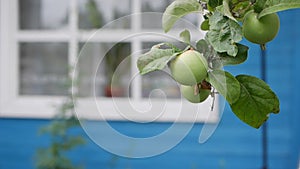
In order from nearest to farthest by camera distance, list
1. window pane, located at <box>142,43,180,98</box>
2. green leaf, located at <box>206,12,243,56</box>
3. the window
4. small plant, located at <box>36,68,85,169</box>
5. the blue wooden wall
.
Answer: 1. green leaf, located at <box>206,12,243,56</box>
2. window pane, located at <box>142,43,180,98</box>
3. small plant, located at <box>36,68,85,169</box>
4. the blue wooden wall
5. the window

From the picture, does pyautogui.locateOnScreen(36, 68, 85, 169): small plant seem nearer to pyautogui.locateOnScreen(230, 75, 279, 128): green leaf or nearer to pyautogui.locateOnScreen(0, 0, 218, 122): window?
pyautogui.locateOnScreen(0, 0, 218, 122): window

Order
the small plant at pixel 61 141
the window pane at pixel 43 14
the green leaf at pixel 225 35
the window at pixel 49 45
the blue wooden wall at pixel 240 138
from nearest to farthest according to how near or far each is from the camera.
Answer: the green leaf at pixel 225 35 → the small plant at pixel 61 141 → the blue wooden wall at pixel 240 138 → the window at pixel 49 45 → the window pane at pixel 43 14

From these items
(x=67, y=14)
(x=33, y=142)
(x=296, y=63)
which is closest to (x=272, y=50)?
(x=296, y=63)

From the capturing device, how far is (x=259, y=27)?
1.30 feet

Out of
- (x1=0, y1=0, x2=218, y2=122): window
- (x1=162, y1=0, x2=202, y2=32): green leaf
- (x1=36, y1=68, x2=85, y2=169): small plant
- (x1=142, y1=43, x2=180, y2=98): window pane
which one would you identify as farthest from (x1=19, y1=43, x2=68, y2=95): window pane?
(x1=162, y1=0, x2=202, y2=32): green leaf

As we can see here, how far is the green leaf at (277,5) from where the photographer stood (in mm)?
381

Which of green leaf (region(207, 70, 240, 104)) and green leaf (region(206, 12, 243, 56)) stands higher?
green leaf (region(206, 12, 243, 56))

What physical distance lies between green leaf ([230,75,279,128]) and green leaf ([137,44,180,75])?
70mm

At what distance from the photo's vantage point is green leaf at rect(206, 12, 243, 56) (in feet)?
1.25

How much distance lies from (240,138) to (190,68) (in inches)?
110

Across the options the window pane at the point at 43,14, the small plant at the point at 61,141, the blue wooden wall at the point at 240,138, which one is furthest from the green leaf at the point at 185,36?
the window pane at the point at 43,14

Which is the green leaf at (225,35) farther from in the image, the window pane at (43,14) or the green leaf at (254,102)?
the window pane at (43,14)

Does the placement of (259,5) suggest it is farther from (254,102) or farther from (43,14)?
(43,14)

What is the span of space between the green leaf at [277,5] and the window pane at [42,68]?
10.3 ft
